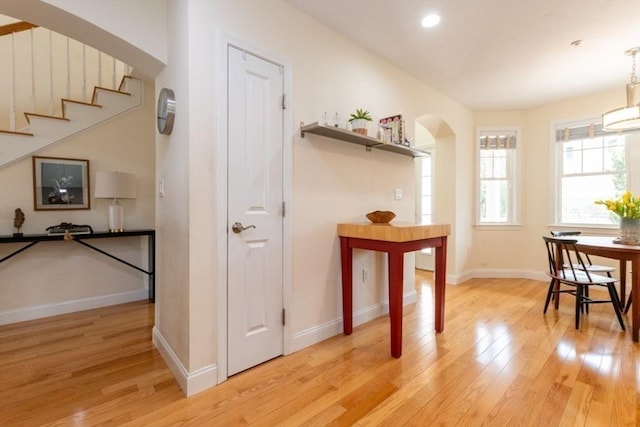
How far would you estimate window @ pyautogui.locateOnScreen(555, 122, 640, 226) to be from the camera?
153 inches

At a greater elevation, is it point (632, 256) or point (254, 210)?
A: point (254, 210)

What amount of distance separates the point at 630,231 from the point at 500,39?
2169 mm

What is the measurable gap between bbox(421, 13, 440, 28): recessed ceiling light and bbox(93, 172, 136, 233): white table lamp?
3.32 metres

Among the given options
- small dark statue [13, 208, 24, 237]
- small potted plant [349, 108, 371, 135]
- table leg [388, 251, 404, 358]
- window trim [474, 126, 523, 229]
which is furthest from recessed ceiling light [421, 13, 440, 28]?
small dark statue [13, 208, 24, 237]

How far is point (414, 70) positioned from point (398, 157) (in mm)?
1015

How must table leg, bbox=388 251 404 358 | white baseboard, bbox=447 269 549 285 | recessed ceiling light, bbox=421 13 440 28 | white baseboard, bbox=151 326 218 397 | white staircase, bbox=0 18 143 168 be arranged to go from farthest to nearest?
white baseboard, bbox=447 269 549 285 → white staircase, bbox=0 18 143 168 → recessed ceiling light, bbox=421 13 440 28 → table leg, bbox=388 251 404 358 → white baseboard, bbox=151 326 218 397

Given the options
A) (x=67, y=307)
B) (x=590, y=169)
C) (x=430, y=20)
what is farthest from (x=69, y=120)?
(x=590, y=169)

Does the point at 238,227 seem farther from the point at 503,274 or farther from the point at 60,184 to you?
the point at 503,274

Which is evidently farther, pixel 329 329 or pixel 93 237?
pixel 93 237

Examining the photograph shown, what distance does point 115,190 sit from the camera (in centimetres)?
321

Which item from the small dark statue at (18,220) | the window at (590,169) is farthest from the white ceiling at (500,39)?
the small dark statue at (18,220)

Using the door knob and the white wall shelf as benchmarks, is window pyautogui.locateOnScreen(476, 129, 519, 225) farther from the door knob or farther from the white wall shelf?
the door knob

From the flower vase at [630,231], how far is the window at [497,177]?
1.89 metres

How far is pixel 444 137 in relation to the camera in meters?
4.51
